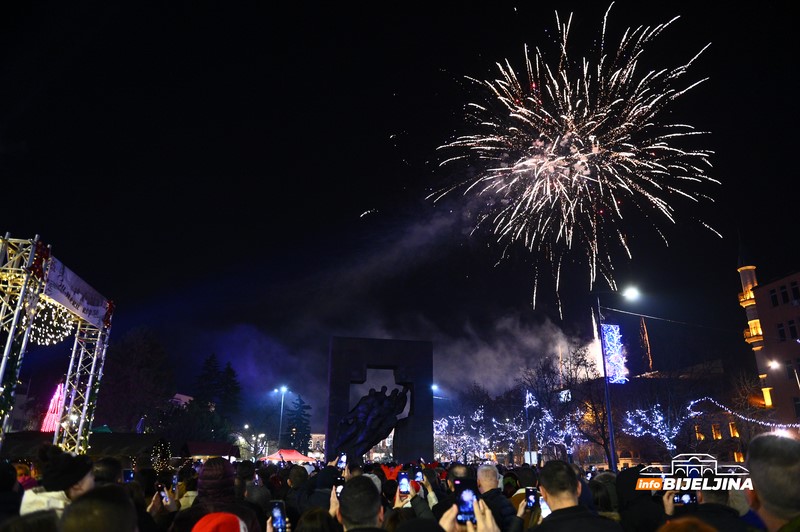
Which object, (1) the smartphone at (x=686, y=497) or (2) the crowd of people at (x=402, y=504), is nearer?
(2) the crowd of people at (x=402, y=504)

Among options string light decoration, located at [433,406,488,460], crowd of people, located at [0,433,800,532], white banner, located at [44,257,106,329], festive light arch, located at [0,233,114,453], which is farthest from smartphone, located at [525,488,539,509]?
string light decoration, located at [433,406,488,460]

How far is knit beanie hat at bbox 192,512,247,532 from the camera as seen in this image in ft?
12.3

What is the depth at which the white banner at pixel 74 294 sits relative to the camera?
18625mm

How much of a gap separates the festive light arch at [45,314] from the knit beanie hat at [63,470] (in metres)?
15.1

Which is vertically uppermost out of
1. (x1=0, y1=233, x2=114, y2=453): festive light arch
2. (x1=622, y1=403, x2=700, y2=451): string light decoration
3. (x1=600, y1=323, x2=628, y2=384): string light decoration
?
(x1=600, y1=323, x2=628, y2=384): string light decoration

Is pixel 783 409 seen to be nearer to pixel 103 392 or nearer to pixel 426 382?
pixel 426 382

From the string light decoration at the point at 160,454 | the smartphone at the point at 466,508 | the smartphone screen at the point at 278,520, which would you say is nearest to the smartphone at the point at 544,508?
the smartphone at the point at 466,508

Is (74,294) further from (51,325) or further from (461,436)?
(461,436)

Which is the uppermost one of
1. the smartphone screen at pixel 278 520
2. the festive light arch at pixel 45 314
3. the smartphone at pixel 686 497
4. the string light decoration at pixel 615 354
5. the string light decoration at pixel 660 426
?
the string light decoration at pixel 615 354

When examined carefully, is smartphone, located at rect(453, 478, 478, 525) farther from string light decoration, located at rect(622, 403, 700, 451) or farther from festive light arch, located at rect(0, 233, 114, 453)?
string light decoration, located at rect(622, 403, 700, 451)

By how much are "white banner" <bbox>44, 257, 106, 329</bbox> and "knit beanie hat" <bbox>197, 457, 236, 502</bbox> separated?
17263mm

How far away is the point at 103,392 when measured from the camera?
163 ft

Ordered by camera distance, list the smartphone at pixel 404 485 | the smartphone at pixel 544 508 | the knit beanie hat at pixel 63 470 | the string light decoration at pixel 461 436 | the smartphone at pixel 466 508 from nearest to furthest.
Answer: the smartphone at pixel 466 508 < the knit beanie hat at pixel 63 470 < the smartphone at pixel 544 508 < the smartphone at pixel 404 485 < the string light decoration at pixel 461 436

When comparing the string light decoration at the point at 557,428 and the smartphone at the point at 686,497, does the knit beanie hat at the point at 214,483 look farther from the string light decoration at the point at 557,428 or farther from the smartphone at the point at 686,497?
the string light decoration at the point at 557,428
